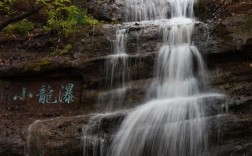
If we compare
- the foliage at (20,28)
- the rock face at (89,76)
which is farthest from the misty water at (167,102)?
the foliage at (20,28)

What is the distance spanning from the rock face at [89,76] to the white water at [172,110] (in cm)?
18

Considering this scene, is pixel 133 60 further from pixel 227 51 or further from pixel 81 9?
pixel 81 9

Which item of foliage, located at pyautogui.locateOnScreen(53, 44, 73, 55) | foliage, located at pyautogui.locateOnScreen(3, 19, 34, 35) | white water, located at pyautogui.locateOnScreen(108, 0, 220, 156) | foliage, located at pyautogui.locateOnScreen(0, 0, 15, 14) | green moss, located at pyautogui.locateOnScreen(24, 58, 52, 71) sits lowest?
white water, located at pyautogui.locateOnScreen(108, 0, 220, 156)

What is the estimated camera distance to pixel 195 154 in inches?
259

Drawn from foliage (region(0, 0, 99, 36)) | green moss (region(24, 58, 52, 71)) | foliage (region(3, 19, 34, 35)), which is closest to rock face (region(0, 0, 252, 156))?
green moss (region(24, 58, 52, 71))

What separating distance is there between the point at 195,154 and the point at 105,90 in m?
2.47

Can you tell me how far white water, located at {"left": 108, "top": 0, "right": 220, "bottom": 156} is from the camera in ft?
21.8

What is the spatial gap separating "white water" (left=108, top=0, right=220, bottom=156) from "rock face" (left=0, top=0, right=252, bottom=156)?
18 cm

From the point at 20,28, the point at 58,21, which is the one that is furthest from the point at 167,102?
the point at 20,28

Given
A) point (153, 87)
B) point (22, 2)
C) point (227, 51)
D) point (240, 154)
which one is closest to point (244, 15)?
point (227, 51)

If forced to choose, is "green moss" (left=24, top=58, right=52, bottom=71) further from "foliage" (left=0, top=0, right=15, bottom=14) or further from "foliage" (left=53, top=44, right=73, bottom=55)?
"foliage" (left=0, top=0, right=15, bottom=14)

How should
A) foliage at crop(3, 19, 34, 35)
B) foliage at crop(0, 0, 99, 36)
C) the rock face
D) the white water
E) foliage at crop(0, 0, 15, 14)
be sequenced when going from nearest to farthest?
the white water → the rock face → foliage at crop(0, 0, 15, 14) → foliage at crop(0, 0, 99, 36) → foliage at crop(3, 19, 34, 35)

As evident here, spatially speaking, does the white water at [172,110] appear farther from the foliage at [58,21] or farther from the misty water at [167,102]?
the foliage at [58,21]

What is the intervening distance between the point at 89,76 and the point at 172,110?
2143 mm
